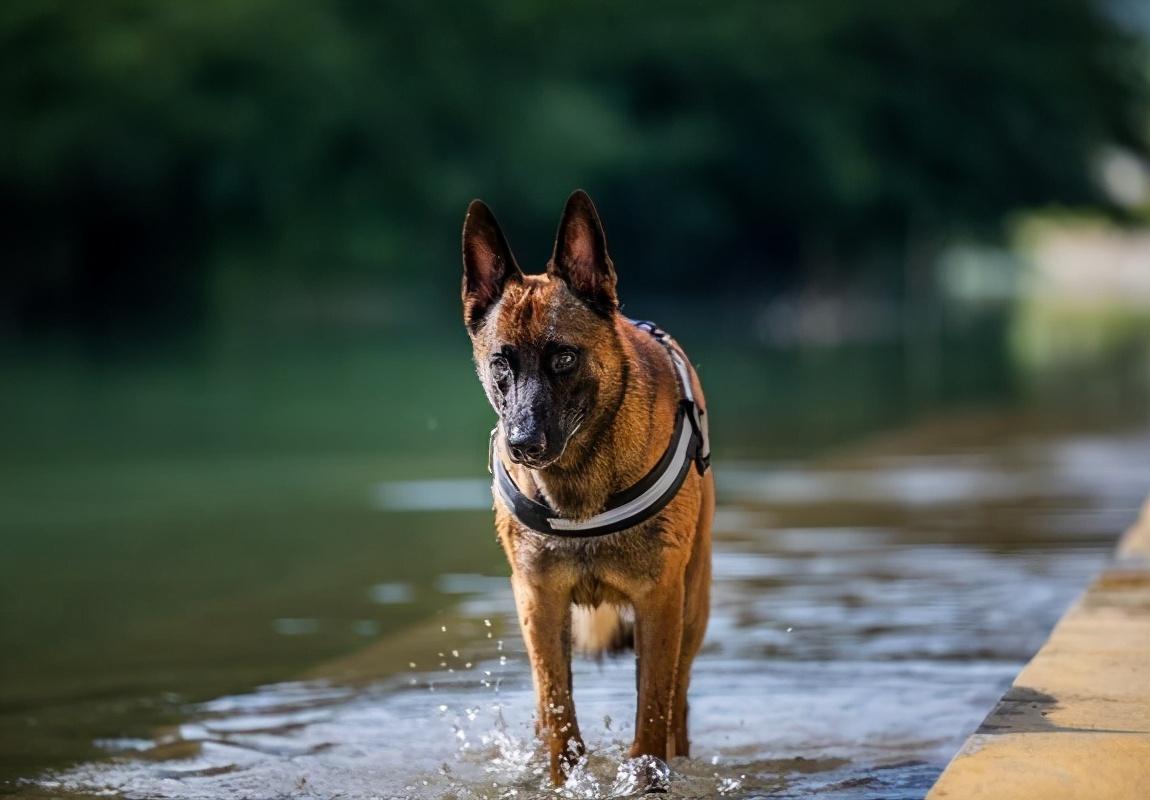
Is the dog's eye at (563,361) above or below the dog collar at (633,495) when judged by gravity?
above

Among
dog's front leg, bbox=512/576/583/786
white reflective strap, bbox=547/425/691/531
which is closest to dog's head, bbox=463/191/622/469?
white reflective strap, bbox=547/425/691/531

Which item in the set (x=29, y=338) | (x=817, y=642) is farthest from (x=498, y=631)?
(x=29, y=338)

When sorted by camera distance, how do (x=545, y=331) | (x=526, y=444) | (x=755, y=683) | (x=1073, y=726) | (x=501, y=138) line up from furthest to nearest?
(x=501, y=138), (x=755, y=683), (x=1073, y=726), (x=545, y=331), (x=526, y=444)

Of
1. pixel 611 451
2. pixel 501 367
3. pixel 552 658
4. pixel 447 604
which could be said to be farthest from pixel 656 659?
pixel 447 604

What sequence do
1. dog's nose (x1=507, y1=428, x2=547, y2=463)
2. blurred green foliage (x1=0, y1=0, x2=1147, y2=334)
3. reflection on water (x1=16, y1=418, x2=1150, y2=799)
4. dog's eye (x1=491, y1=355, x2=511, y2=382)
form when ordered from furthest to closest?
blurred green foliage (x1=0, y1=0, x2=1147, y2=334) → reflection on water (x1=16, y1=418, x2=1150, y2=799) → dog's eye (x1=491, y1=355, x2=511, y2=382) → dog's nose (x1=507, y1=428, x2=547, y2=463)

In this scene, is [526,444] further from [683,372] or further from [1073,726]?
[1073,726]

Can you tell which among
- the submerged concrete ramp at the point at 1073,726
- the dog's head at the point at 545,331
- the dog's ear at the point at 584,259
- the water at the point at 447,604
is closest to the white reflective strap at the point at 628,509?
the dog's head at the point at 545,331

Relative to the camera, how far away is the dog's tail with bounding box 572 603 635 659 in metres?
6.42

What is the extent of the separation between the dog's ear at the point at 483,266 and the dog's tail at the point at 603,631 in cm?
128

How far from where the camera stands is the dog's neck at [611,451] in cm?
546

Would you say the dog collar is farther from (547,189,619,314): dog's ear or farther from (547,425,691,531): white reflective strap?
(547,189,619,314): dog's ear

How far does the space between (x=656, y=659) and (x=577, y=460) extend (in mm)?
601

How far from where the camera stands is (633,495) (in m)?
5.54

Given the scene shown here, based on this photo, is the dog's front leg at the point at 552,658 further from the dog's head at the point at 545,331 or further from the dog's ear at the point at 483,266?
the dog's ear at the point at 483,266
